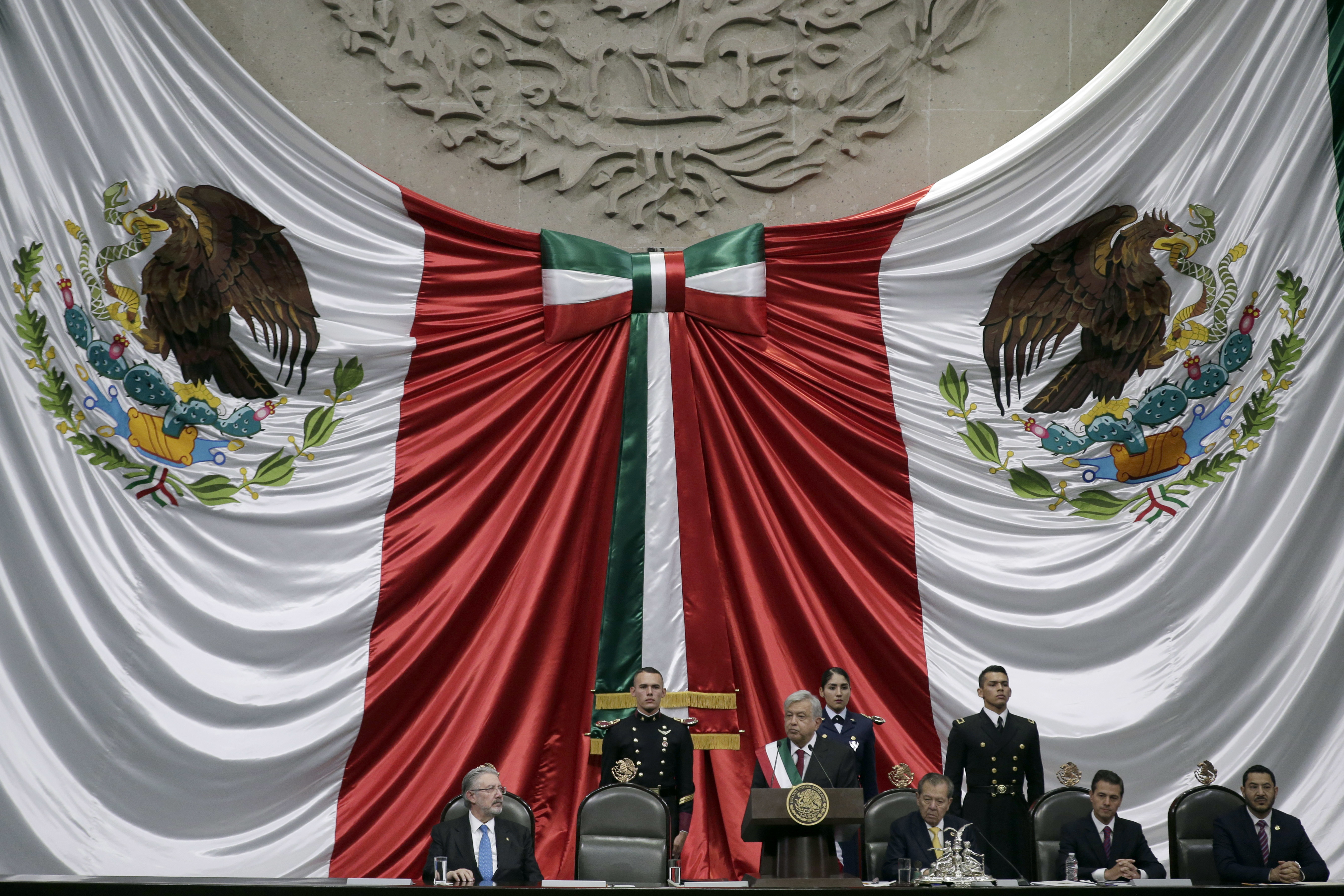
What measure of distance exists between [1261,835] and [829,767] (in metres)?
1.58

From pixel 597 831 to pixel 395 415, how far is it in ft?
7.45

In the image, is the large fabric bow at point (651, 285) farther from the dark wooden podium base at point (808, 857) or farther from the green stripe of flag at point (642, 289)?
the dark wooden podium base at point (808, 857)

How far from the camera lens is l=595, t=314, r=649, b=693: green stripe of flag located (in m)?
5.89

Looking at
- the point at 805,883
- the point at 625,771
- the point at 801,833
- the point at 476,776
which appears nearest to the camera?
the point at 805,883

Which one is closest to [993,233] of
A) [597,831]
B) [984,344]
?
[984,344]

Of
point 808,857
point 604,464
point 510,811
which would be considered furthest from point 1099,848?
point 604,464

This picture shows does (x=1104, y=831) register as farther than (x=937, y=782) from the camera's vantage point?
Yes

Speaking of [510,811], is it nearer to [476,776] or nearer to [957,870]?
[476,776]

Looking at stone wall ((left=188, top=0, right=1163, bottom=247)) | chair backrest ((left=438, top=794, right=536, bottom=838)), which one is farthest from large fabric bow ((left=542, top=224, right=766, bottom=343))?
chair backrest ((left=438, top=794, right=536, bottom=838))

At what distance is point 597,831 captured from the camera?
471cm

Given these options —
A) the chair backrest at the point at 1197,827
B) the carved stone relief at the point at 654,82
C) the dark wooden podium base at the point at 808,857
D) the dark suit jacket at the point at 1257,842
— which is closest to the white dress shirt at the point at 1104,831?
the chair backrest at the point at 1197,827

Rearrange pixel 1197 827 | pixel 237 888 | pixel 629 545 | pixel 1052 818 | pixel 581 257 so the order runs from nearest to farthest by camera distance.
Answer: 1. pixel 237 888
2. pixel 1197 827
3. pixel 1052 818
4. pixel 629 545
5. pixel 581 257

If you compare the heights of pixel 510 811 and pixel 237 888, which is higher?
pixel 510 811

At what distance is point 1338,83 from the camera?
6117mm
